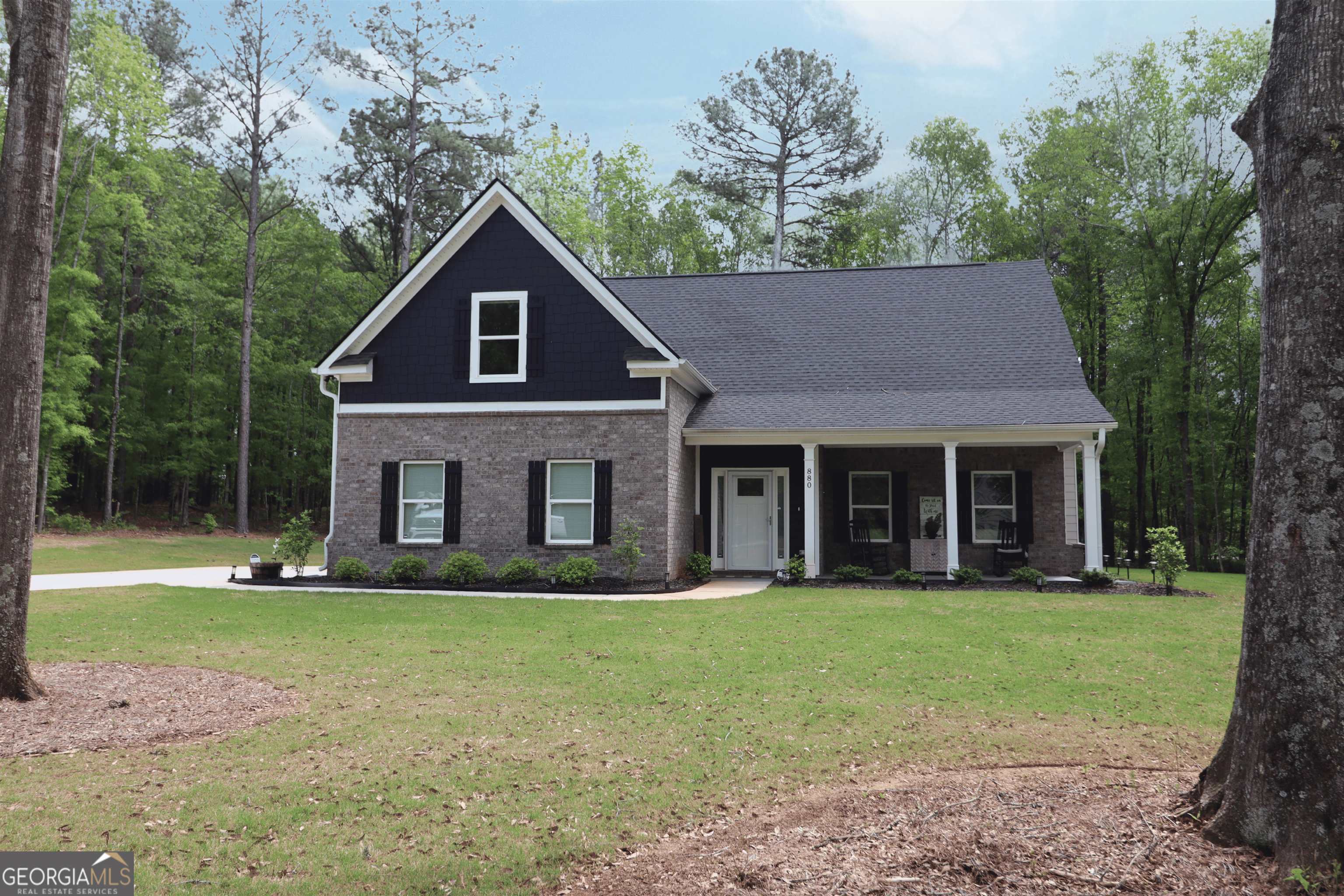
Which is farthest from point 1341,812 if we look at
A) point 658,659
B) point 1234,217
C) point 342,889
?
point 1234,217

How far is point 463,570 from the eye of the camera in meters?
14.9

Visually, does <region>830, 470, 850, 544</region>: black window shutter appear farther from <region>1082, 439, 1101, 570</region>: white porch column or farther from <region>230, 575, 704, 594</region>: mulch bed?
<region>1082, 439, 1101, 570</region>: white porch column

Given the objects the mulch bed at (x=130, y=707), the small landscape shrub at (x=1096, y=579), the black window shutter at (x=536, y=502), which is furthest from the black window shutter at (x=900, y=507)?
the mulch bed at (x=130, y=707)

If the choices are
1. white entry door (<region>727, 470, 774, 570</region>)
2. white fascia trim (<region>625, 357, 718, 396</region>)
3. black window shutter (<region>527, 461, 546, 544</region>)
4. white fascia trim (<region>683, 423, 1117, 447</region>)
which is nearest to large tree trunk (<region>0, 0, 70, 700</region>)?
black window shutter (<region>527, 461, 546, 544</region>)

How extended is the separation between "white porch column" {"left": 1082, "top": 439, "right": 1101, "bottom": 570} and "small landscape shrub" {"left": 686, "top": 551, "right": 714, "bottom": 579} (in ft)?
22.3

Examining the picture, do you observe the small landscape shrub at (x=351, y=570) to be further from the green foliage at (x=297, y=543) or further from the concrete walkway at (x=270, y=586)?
the green foliage at (x=297, y=543)

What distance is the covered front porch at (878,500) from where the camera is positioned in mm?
16594

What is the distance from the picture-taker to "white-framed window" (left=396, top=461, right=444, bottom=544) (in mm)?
15828

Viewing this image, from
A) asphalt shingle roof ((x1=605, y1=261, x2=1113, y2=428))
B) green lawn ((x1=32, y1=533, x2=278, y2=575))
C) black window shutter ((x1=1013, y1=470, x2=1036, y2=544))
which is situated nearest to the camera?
asphalt shingle roof ((x1=605, y1=261, x2=1113, y2=428))

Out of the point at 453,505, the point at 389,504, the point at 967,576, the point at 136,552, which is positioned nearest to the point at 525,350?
the point at 453,505

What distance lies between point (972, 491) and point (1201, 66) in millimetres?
17424

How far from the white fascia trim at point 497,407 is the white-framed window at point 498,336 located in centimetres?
50

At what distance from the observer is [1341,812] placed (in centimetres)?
330

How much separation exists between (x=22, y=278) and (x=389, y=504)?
9.75 m
